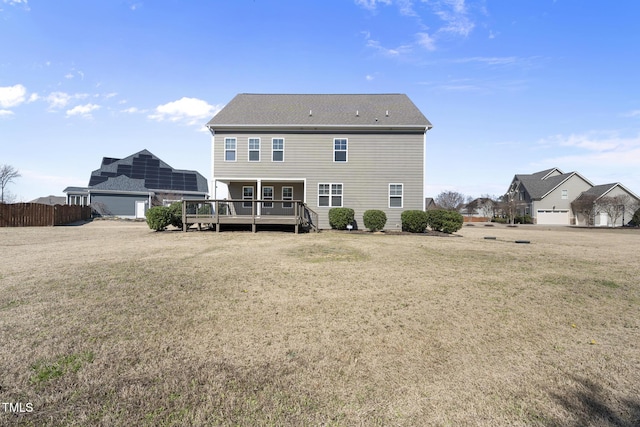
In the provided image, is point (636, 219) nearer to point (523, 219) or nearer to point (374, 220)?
point (523, 219)

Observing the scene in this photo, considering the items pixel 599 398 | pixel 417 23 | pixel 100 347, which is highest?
pixel 417 23

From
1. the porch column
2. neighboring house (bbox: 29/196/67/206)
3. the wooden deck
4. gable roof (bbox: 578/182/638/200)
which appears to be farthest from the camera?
neighboring house (bbox: 29/196/67/206)

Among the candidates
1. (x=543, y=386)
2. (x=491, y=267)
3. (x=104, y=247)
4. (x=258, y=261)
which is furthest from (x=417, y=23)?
(x=104, y=247)

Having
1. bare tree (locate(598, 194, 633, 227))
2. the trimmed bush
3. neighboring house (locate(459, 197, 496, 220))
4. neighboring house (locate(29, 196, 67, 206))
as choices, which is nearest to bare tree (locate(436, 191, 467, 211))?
neighboring house (locate(459, 197, 496, 220))

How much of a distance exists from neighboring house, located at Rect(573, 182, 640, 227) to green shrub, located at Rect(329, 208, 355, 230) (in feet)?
118

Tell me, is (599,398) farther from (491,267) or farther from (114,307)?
(114,307)

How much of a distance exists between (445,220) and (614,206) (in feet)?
108

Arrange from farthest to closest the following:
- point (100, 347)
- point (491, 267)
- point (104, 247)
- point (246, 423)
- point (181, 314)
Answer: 1. point (104, 247)
2. point (491, 267)
3. point (181, 314)
4. point (100, 347)
5. point (246, 423)

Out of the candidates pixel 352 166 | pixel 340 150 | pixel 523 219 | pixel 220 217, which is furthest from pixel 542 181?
pixel 220 217

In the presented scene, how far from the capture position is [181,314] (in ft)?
14.0

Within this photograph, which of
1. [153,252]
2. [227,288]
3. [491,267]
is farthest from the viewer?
Answer: [153,252]

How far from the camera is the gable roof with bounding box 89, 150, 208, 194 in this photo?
3733 centimetres

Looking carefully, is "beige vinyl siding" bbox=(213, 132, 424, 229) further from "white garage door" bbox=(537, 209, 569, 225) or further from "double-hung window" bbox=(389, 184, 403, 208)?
"white garage door" bbox=(537, 209, 569, 225)

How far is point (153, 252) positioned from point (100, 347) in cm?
584
